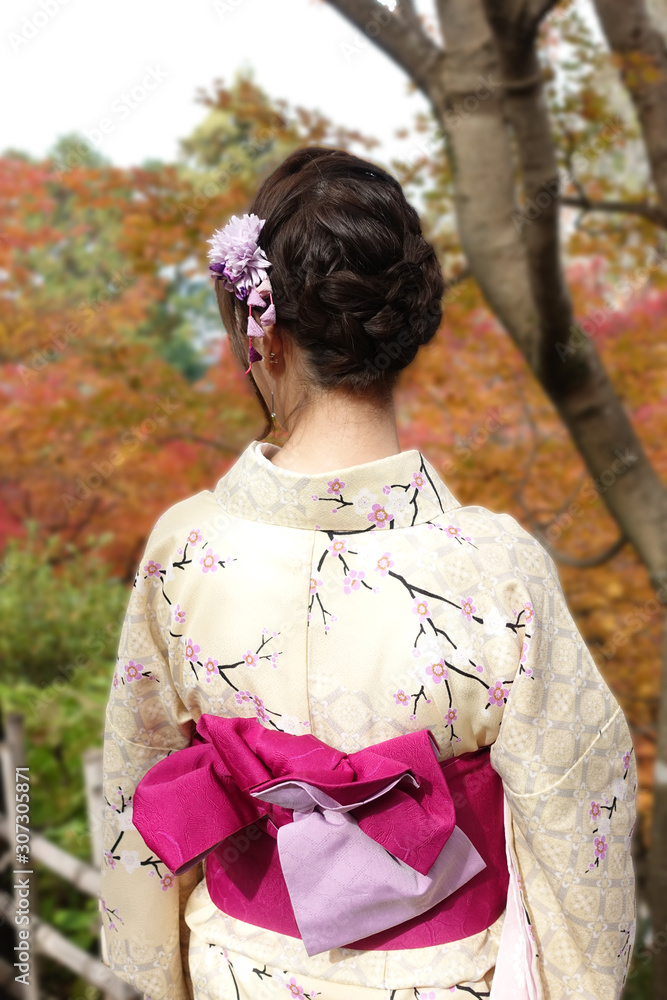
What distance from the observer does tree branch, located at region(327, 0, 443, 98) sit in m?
2.98

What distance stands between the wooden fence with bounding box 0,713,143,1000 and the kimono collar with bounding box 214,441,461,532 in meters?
2.03

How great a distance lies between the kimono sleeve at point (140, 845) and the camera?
1456 mm

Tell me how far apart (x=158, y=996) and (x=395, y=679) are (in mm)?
868

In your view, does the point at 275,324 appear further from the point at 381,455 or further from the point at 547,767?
the point at 547,767

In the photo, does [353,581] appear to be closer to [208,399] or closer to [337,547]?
[337,547]

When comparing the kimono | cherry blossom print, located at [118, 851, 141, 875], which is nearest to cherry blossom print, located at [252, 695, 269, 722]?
the kimono

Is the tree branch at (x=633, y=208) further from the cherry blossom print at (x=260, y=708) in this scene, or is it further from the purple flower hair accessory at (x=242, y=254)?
the cherry blossom print at (x=260, y=708)

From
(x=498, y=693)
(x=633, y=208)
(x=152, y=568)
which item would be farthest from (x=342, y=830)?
(x=633, y=208)

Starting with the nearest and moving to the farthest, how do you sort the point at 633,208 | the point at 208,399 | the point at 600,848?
the point at 600,848 < the point at 633,208 < the point at 208,399

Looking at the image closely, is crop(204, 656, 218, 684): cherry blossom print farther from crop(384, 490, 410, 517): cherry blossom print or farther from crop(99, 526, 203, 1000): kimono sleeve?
crop(384, 490, 410, 517): cherry blossom print

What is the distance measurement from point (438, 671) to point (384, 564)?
0.18 metres

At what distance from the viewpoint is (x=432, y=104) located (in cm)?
315

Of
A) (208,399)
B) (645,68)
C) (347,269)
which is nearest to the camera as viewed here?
(347,269)

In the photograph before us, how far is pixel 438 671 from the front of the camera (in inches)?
47.4
